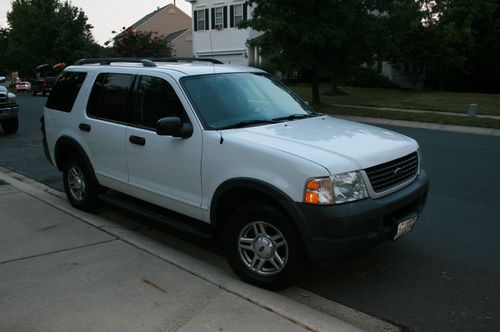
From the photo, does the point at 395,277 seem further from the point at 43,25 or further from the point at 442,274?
the point at 43,25

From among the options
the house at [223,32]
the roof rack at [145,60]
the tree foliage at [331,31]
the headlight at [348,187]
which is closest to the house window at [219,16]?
the house at [223,32]

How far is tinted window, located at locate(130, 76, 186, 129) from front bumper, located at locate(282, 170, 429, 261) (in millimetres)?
1572

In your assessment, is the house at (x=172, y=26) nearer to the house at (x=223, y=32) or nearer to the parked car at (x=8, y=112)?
the house at (x=223, y=32)

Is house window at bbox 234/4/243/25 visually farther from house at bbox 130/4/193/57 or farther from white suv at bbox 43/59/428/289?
white suv at bbox 43/59/428/289

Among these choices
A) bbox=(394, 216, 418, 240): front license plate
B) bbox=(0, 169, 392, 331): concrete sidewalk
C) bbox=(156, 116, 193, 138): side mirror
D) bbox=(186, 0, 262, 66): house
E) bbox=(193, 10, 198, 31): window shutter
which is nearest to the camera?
bbox=(0, 169, 392, 331): concrete sidewalk

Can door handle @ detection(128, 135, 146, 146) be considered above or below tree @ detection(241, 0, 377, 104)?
below

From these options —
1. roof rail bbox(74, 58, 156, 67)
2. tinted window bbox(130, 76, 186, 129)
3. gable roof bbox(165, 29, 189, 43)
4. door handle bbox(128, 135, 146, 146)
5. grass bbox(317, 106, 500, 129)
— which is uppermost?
gable roof bbox(165, 29, 189, 43)

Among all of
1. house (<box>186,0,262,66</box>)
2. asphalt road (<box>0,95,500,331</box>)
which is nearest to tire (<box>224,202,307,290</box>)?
asphalt road (<box>0,95,500,331</box>)

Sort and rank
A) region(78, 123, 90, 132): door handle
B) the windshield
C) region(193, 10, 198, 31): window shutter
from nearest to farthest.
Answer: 1. the windshield
2. region(78, 123, 90, 132): door handle
3. region(193, 10, 198, 31): window shutter

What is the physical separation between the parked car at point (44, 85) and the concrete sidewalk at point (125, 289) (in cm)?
2970

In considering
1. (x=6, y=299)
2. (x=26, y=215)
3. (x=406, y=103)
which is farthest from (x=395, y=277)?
(x=406, y=103)

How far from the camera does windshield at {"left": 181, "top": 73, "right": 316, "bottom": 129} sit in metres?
4.50

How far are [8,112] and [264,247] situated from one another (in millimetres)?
11440

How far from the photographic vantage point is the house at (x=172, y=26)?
47.1 m
